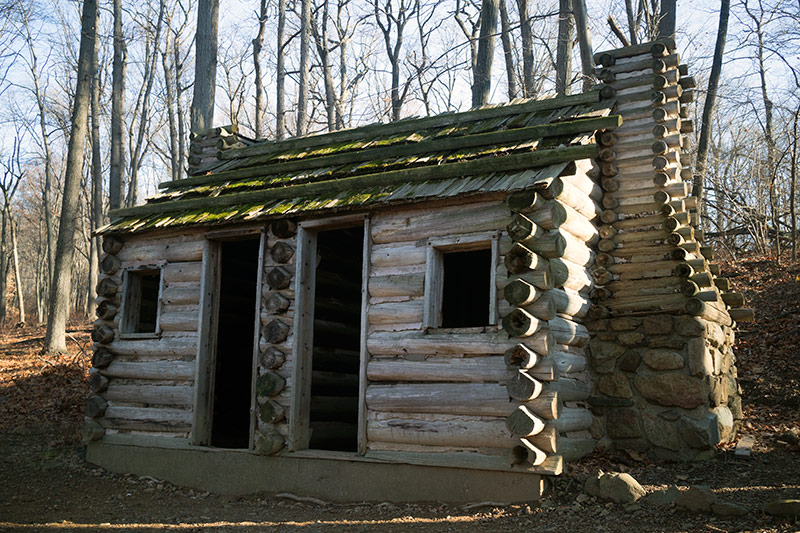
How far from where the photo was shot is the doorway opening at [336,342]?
1013 centimetres

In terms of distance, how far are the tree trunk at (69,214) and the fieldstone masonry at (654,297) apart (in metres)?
13.6

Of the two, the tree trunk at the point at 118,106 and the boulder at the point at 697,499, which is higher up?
the tree trunk at the point at 118,106

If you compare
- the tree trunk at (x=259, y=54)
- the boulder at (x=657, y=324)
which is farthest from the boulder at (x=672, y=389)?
the tree trunk at (x=259, y=54)

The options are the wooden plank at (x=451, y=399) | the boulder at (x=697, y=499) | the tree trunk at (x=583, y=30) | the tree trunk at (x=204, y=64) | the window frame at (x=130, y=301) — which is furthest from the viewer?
the tree trunk at (x=204, y=64)

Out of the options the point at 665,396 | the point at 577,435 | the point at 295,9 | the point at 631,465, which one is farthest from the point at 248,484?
the point at 295,9

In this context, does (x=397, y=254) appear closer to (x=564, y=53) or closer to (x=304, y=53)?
(x=564, y=53)

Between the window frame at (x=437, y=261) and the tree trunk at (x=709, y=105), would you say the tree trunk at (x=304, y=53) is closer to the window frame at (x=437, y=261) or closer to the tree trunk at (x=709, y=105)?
the tree trunk at (x=709, y=105)

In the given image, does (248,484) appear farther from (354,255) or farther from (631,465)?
(631,465)

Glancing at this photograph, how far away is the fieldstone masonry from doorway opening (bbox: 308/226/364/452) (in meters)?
3.71

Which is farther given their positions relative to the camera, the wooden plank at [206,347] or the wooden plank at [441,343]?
the wooden plank at [206,347]

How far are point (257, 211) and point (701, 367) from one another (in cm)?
621

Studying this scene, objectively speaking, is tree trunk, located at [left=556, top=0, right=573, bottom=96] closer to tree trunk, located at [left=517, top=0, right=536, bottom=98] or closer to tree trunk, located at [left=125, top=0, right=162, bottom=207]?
tree trunk, located at [left=517, top=0, right=536, bottom=98]

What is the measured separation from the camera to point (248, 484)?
9141mm

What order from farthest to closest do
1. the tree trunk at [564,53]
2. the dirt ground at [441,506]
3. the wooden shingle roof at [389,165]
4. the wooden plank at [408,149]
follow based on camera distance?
the tree trunk at [564,53], the wooden plank at [408,149], the wooden shingle roof at [389,165], the dirt ground at [441,506]
